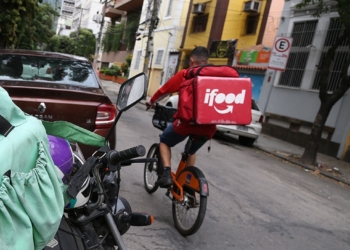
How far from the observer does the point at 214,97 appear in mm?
3428

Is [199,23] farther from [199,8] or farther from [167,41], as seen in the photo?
[167,41]

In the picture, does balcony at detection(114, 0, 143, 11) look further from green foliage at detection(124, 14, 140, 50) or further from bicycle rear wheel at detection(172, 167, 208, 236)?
bicycle rear wheel at detection(172, 167, 208, 236)

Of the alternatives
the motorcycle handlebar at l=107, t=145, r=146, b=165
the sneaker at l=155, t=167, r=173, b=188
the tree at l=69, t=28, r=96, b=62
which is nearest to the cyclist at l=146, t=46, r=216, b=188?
the sneaker at l=155, t=167, r=173, b=188

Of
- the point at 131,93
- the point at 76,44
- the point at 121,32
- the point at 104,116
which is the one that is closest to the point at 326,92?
the point at 104,116

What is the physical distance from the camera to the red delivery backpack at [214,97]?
338cm

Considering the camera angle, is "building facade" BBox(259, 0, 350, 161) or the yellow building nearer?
"building facade" BBox(259, 0, 350, 161)

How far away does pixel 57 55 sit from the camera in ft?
15.8

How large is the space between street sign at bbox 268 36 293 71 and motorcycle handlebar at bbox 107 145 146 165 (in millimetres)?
11013

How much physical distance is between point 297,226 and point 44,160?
3.87 meters

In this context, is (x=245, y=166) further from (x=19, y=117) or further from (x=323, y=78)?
(x=19, y=117)

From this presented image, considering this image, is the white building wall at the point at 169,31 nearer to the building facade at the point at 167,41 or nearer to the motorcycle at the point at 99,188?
the building facade at the point at 167,41

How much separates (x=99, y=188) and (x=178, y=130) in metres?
2.07

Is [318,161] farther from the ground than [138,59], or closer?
closer

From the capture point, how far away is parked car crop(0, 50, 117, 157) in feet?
12.1
